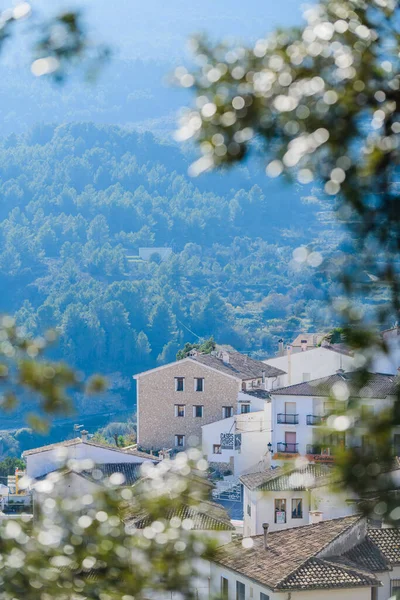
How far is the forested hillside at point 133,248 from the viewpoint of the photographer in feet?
250

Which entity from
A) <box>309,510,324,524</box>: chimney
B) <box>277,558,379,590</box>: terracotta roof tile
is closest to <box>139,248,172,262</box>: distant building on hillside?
<box>309,510,324,524</box>: chimney

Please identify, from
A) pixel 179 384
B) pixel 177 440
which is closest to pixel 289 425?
pixel 179 384

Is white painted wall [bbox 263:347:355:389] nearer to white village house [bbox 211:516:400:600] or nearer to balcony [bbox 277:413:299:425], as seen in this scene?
balcony [bbox 277:413:299:425]

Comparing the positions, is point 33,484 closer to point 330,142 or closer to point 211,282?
point 330,142

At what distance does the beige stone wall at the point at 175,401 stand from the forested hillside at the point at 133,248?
81.6 ft

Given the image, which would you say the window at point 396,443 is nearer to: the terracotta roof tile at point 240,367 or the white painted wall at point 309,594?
the white painted wall at point 309,594

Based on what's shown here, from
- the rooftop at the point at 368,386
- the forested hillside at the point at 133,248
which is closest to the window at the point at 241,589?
the rooftop at the point at 368,386

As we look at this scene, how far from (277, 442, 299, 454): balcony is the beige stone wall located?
8882 millimetres

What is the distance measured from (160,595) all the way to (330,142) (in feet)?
3.41

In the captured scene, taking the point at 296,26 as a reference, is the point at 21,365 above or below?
below

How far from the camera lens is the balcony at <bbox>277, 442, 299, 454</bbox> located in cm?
2920

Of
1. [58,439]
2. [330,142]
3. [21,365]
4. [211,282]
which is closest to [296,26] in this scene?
[330,142]

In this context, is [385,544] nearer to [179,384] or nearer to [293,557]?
[293,557]

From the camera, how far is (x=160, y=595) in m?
2.23
